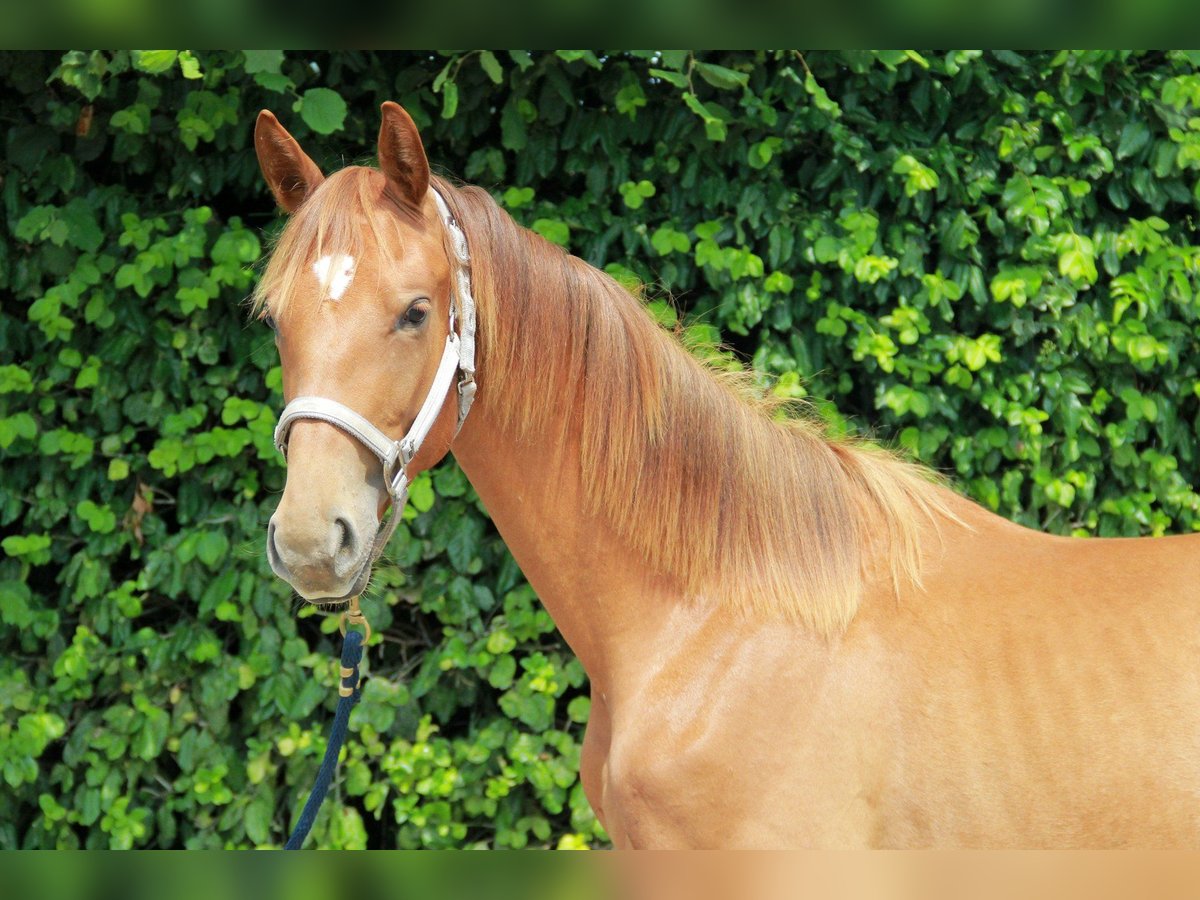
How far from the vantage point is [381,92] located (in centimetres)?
333

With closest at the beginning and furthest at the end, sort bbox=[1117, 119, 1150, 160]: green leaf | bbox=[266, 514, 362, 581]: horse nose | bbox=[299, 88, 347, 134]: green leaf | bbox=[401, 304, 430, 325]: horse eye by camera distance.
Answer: bbox=[266, 514, 362, 581]: horse nose, bbox=[401, 304, 430, 325]: horse eye, bbox=[299, 88, 347, 134]: green leaf, bbox=[1117, 119, 1150, 160]: green leaf

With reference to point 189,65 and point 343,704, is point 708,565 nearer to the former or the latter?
point 343,704

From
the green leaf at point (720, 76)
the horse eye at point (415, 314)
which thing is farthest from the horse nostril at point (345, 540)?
the green leaf at point (720, 76)

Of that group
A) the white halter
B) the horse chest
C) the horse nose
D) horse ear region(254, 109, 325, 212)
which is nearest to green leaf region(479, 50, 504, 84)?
horse ear region(254, 109, 325, 212)

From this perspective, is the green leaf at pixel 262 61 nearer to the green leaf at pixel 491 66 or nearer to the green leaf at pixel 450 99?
the green leaf at pixel 450 99

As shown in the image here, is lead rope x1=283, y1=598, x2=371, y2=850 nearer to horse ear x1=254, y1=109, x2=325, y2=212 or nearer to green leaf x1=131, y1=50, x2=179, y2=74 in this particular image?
horse ear x1=254, y1=109, x2=325, y2=212

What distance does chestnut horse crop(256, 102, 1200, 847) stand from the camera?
5.49 feet

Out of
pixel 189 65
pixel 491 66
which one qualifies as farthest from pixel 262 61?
pixel 491 66

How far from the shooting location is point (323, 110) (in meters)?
2.93

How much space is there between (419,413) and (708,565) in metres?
0.62

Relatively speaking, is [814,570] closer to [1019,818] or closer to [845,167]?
[1019,818]

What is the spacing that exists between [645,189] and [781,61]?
60 cm

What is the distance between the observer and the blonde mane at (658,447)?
1.89m
